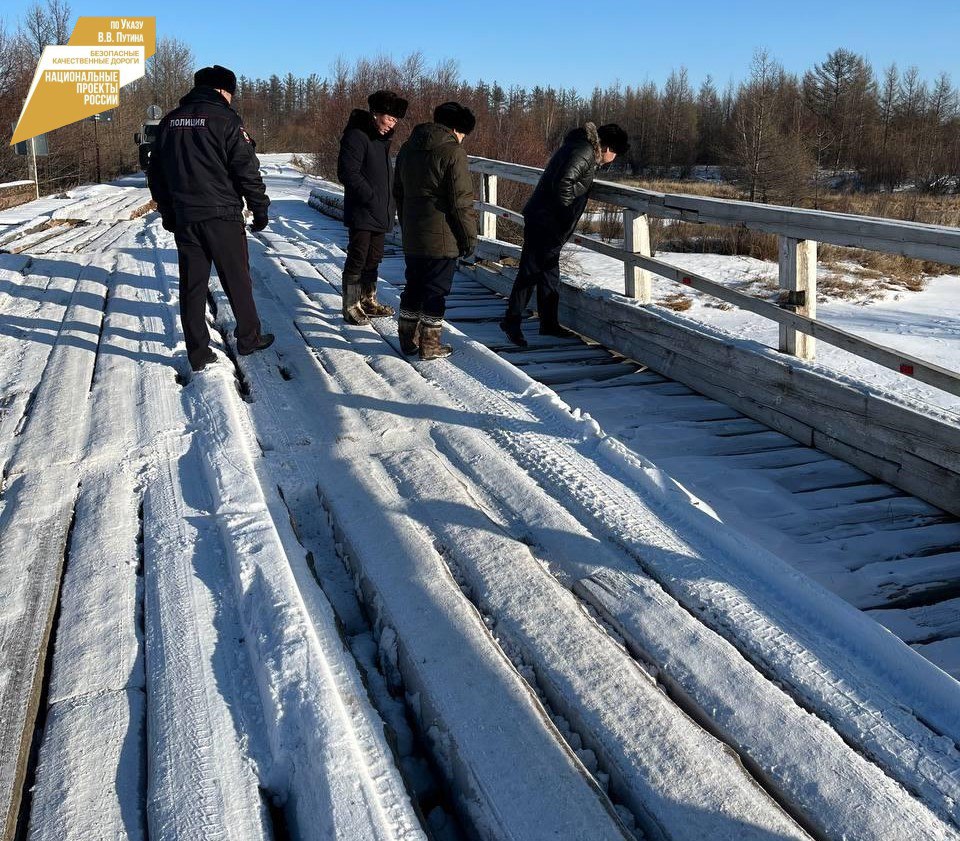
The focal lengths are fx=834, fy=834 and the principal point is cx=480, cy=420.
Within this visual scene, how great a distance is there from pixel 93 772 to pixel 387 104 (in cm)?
499

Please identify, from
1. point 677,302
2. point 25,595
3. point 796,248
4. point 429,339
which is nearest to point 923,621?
point 796,248

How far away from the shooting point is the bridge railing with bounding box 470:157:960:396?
366 centimetres

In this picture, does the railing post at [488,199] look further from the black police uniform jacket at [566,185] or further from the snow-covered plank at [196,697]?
the snow-covered plank at [196,697]

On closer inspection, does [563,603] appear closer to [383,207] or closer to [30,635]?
[30,635]

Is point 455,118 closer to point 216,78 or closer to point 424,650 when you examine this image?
point 216,78

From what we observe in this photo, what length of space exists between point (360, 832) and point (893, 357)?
3239 mm

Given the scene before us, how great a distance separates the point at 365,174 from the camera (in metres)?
6.10

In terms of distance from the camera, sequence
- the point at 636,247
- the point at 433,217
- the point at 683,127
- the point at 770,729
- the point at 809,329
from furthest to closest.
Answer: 1. the point at 683,127
2. the point at 636,247
3. the point at 433,217
4. the point at 809,329
5. the point at 770,729

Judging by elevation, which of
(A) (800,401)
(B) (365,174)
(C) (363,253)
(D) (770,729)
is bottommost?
(D) (770,729)

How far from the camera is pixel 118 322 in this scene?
6355mm

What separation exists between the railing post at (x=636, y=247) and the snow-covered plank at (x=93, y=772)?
4.91 m

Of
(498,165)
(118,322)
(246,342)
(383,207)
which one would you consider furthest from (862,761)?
(498,165)

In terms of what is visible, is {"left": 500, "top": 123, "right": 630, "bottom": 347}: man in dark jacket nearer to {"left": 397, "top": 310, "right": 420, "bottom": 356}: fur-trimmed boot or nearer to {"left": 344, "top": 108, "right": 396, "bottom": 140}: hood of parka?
{"left": 397, "top": 310, "right": 420, "bottom": 356}: fur-trimmed boot

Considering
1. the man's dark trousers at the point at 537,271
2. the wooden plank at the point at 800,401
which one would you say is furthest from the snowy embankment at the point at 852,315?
the man's dark trousers at the point at 537,271
